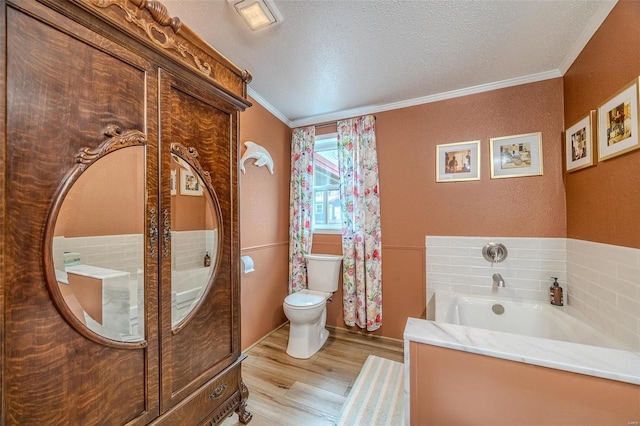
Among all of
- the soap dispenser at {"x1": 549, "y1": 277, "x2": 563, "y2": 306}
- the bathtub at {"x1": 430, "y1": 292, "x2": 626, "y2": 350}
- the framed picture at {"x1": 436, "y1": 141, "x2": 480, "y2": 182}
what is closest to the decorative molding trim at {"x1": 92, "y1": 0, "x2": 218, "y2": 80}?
the framed picture at {"x1": 436, "y1": 141, "x2": 480, "y2": 182}

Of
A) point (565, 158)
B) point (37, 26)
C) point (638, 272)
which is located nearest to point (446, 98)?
point (565, 158)

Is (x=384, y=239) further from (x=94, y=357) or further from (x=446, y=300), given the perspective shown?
(x=94, y=357)

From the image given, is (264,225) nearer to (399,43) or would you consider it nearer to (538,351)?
(399,43)

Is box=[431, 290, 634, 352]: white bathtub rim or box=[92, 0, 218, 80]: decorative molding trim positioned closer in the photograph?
box=[92, 0, 218, 80]: decorative molding trim

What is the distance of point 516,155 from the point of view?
6.70 feet

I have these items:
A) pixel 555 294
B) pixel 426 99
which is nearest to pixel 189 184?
pixel 426 99

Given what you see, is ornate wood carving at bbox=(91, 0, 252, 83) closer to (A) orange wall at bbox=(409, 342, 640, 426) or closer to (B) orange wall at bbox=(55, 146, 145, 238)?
(B) orange wall at bbox=(55, 146, 145, 238)

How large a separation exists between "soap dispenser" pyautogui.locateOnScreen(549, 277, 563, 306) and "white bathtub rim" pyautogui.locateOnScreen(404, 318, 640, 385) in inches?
35.5

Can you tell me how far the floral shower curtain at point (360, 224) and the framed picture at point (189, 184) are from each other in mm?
1668

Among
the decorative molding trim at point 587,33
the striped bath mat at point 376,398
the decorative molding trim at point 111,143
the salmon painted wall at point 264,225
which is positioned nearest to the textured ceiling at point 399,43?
the decorative molding trim at point 587,33

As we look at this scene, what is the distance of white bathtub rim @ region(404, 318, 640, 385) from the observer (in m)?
0.91

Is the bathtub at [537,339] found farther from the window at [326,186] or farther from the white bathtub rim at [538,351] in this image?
the window at [326,186]

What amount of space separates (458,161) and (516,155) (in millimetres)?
431

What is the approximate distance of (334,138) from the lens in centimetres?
280
